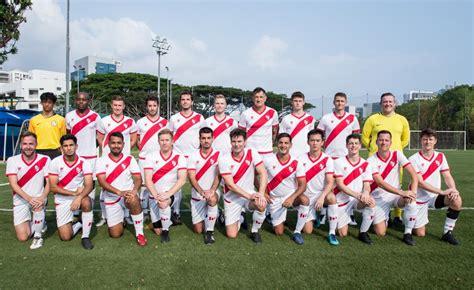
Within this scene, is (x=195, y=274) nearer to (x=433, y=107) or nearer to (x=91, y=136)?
(x=91, y=136)

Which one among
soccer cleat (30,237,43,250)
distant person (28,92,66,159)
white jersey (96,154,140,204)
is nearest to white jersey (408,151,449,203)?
white jersey (96,154,140,204)

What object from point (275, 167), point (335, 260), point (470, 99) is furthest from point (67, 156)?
point (470, 99)

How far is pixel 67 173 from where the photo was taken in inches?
174

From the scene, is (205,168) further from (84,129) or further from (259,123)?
(84,129)

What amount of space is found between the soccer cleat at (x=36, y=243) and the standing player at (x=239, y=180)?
221cm

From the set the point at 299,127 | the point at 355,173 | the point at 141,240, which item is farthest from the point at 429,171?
the point at 141,240

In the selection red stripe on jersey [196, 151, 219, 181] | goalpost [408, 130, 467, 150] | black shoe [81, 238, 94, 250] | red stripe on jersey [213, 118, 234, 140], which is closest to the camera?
black shoe [81, 238, 94, 250]

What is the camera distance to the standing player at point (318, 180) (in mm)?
4471

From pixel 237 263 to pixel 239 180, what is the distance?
1218 mm

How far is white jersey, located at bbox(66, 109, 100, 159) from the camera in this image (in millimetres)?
5273

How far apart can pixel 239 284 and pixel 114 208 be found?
6.85ft

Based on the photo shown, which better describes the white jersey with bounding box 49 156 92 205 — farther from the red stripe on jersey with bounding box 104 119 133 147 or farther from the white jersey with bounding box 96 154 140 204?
the red stripe on jersey with bounding box 104 119 133 147

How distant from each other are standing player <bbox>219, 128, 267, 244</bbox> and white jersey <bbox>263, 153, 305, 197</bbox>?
0.18 meters

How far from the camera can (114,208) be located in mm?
4500
